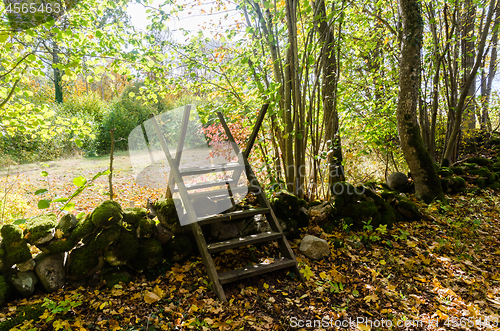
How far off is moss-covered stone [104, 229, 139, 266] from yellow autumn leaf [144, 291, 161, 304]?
1.53 ft

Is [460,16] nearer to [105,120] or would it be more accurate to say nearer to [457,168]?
[457,168]

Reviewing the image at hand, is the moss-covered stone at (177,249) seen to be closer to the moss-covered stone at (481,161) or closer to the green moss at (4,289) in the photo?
the green moss at (4,289)

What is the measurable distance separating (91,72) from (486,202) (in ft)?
22.9

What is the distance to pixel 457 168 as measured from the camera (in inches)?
234

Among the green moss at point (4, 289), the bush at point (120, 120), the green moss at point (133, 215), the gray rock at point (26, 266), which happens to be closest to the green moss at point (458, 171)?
the green moss at point (133, 215)

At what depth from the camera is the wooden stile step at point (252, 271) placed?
2391 millimetres

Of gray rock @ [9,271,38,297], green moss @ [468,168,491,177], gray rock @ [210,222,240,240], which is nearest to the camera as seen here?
gray rock @ [9,271,38,297]

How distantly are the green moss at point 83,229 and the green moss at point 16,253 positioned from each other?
14.2 inches

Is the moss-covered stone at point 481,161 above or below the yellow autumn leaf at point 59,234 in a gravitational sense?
below

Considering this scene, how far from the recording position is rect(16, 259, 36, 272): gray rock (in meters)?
2.33

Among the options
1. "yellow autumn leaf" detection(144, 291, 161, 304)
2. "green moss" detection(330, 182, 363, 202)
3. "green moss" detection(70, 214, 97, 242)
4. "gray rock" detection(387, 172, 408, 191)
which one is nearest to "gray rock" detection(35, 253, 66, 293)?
"green moss" detection(70, 214, 97, 242)

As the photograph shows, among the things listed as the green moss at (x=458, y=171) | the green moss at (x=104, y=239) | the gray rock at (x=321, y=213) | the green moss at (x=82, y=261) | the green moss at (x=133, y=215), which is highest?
the green moss at (x=133, y=215)

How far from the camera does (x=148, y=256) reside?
8.92 ft

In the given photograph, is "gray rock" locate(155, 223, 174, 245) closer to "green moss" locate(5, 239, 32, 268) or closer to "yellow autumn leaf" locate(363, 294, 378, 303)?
"green moss" locate(5, 239, 32, 268)
